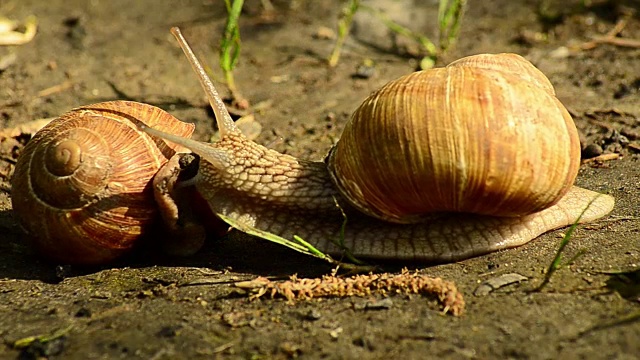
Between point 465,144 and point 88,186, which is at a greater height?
point 88,186

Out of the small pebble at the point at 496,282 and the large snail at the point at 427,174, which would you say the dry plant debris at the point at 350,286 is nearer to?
the small pebble at the point at 496,282

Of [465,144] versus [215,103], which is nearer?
[465,144]

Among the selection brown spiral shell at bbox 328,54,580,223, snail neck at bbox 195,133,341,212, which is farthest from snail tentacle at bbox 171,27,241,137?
brown spiral shell at bbox 328,54,580,223

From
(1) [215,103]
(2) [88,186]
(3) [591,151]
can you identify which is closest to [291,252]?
(1) [215,103]

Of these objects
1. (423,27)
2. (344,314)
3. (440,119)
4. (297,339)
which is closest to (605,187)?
(440,119)

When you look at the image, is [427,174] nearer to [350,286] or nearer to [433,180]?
[433,180]

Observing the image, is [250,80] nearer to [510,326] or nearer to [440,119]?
[440,119]
